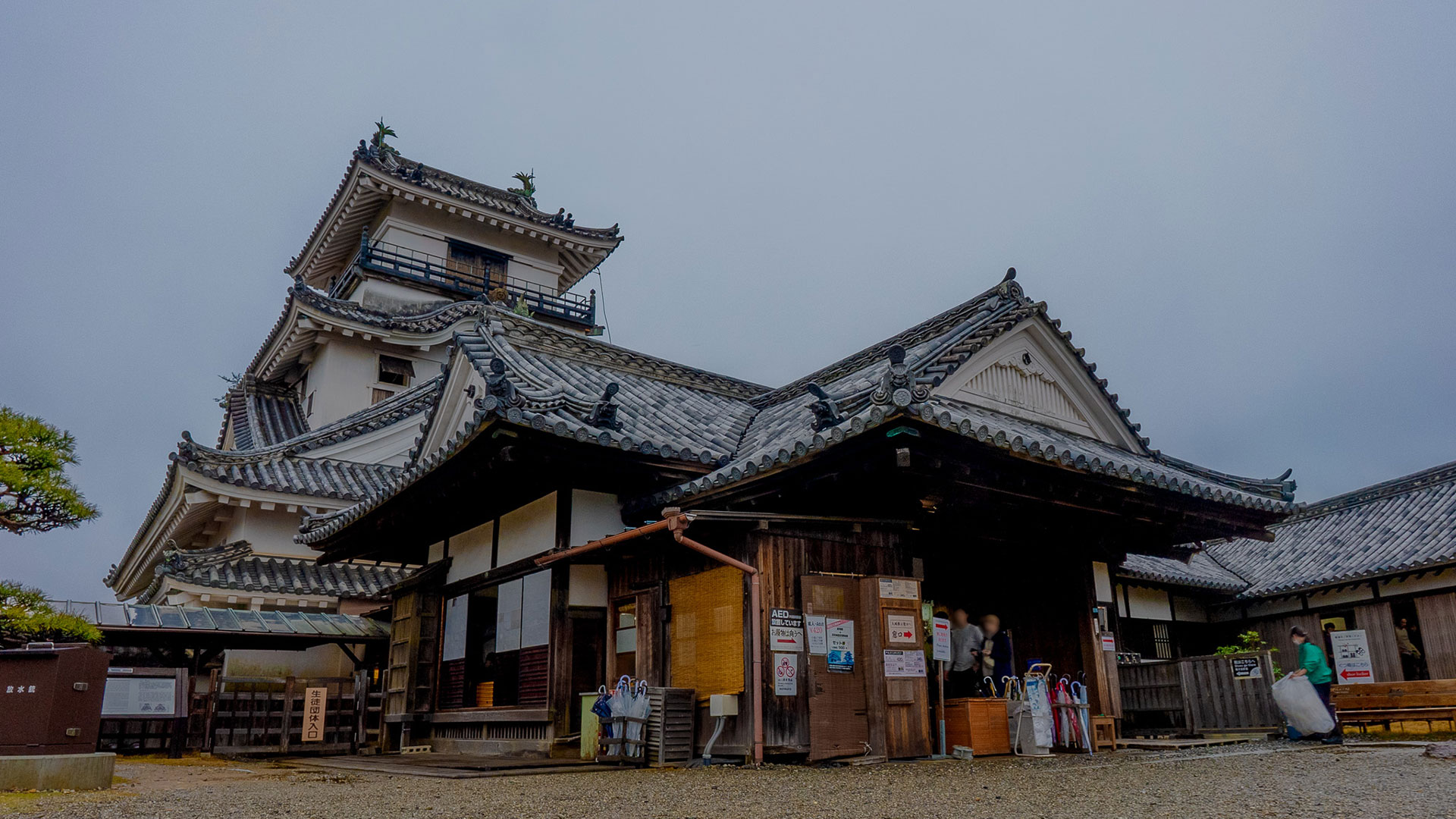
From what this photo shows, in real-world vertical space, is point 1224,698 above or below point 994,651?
below

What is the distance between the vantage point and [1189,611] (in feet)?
71.7

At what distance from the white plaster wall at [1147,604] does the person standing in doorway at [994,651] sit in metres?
8.83

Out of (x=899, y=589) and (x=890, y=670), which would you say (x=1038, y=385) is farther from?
(x=890, y=670)

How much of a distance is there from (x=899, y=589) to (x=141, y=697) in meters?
12.2

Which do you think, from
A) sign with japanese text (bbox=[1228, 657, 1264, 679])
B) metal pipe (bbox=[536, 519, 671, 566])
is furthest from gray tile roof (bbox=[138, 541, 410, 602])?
sign with japanese text (bbox=[1228, 657, 1264, 679])

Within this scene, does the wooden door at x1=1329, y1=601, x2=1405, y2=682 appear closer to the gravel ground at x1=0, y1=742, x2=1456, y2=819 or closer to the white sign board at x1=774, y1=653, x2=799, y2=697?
the gravel ground at x1=0, y1=742, x2=1456, y2=819

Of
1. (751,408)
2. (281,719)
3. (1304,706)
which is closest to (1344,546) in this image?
(1304,706)

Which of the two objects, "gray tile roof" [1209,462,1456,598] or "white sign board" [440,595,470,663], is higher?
"gray tile roof" [1209,462,1456,598]

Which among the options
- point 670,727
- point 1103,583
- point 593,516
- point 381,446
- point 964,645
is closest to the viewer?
point 670,727

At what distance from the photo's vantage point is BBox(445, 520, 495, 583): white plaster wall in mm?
13461

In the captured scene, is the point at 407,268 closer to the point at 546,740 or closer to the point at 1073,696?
the point at 546,740

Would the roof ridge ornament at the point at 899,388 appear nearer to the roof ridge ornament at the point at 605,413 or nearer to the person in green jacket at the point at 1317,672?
the roof ridge ornament at the point at 605,413

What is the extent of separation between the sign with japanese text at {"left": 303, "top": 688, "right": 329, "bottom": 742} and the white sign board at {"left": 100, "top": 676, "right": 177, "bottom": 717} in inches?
74.9

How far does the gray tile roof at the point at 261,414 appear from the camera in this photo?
2569 cm
